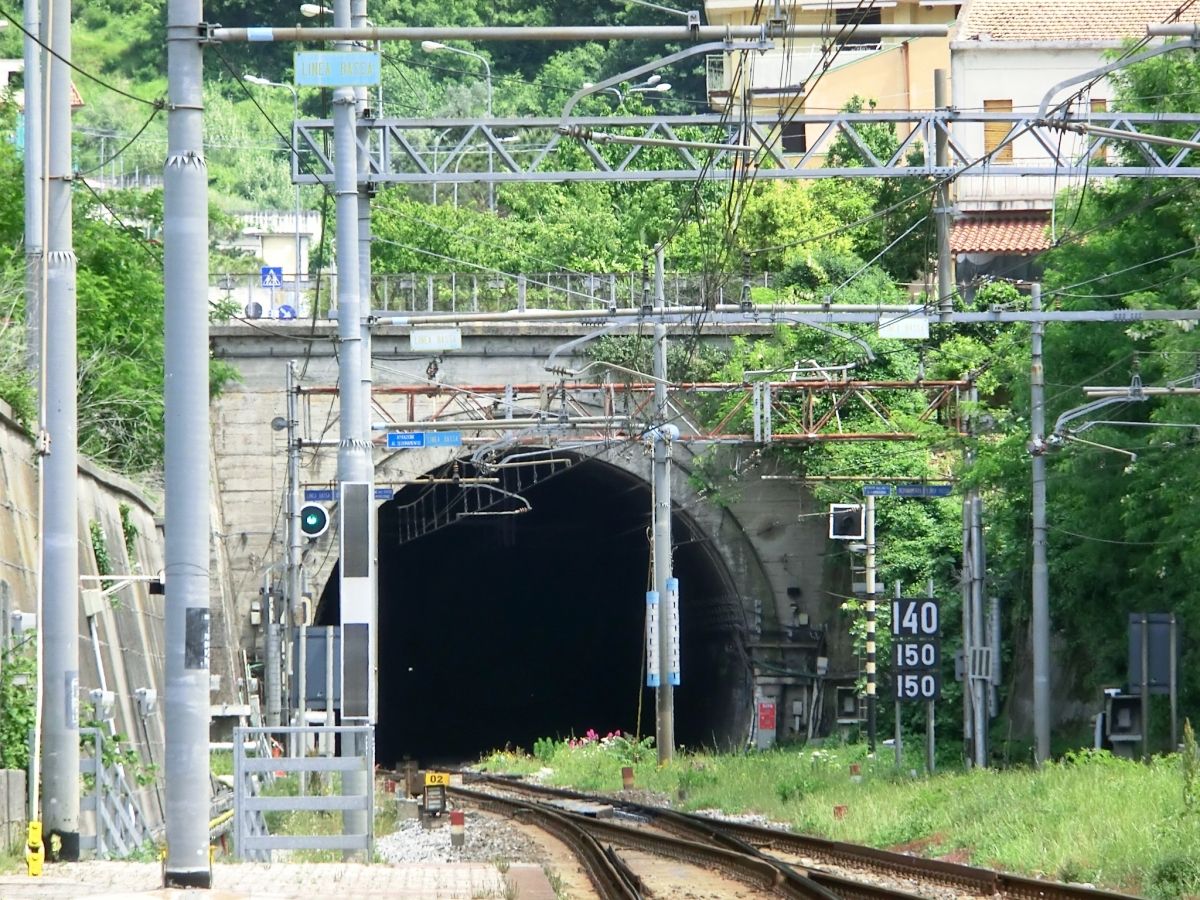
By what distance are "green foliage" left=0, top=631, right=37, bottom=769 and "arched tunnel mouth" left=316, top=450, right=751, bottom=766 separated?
3036 centimetres

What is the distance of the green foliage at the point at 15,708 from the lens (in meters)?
18.6

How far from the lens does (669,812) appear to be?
28641mm

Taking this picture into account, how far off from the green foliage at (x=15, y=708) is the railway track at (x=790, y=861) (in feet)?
18.4

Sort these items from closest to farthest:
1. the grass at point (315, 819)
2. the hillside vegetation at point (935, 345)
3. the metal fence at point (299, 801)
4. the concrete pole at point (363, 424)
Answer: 1. the metal fence at point (299, 801)
2. the concrete pole at point (363, 424)
3. the grass at point (315, 819)
4. the hillside vegetation at point (935, 345)

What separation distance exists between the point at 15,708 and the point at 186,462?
306 inches

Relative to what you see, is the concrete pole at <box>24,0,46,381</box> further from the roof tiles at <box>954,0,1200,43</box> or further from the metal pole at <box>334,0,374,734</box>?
the roof tiles at <box>954,0,1200,43</box>

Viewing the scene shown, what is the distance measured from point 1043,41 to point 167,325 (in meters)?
46.9

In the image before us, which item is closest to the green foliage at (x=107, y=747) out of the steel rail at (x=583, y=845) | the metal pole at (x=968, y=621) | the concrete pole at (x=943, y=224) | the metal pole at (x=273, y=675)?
the steel rail at (x=583, y=845)

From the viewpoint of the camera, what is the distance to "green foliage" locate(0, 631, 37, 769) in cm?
1856

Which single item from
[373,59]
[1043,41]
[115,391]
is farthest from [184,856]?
[1043,41]

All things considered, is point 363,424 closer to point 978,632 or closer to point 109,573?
point 109,573

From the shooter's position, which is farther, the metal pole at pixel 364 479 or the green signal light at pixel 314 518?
the green signal light at pixel 314 518

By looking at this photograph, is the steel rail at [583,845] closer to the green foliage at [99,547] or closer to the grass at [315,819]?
the grass at [315,819]

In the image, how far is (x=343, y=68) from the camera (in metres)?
14.6
